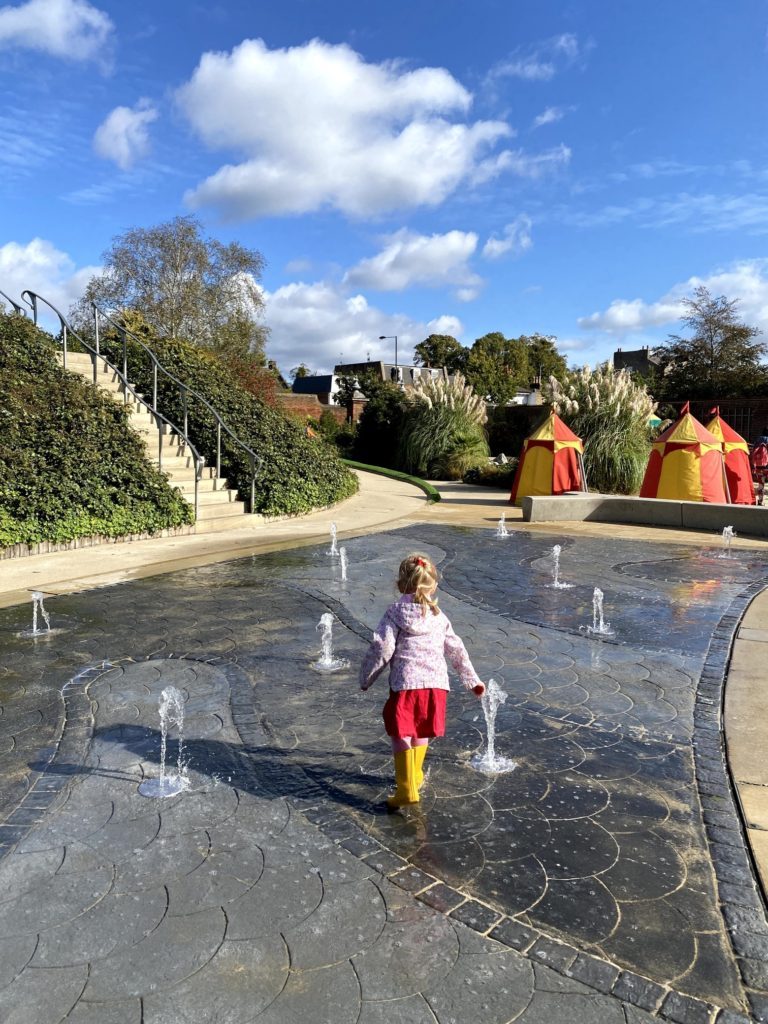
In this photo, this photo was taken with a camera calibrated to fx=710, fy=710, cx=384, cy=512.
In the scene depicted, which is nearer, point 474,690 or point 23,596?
point 474,690

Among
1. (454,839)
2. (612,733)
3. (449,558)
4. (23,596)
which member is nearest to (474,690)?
(454,839)

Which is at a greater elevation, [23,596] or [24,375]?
[24,375]

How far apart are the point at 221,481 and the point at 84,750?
953 centimetres

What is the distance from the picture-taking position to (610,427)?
17.3m

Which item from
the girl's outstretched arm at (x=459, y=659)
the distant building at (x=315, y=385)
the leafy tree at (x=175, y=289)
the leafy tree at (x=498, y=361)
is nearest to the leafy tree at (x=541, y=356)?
the leafy tree at (x=498, y=361)

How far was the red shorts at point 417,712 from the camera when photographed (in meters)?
3.19

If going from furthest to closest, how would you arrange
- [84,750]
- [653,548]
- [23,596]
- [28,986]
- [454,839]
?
1. [653,548]
2. [23,596]
3. [84,750]
4. [454,839]
5. [28,986]

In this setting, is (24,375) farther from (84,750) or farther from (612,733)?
(612,733)

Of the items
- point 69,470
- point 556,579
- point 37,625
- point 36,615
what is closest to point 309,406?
point 69,470

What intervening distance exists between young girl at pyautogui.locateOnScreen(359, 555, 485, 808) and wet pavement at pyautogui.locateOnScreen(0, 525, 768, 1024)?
0.88ft

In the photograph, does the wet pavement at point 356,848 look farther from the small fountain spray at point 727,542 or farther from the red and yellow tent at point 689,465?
the red and yellow tent at point 689,465

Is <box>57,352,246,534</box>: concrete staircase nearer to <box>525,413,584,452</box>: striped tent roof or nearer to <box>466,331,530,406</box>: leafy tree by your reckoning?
<box>525,413,584,452</box>: striped tent roof

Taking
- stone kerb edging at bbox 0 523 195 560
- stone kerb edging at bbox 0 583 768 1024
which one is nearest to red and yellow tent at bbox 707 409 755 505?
stone kerb edging at bbox 0 523 195 560

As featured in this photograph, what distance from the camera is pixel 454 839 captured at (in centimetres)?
302
